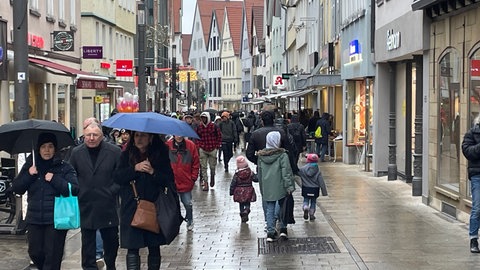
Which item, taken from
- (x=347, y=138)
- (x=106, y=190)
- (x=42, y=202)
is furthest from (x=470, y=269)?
(x=347, y=138)

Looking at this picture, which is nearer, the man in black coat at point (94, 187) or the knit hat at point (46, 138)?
the knit hat at point (46, 138)

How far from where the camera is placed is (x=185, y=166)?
13516mm

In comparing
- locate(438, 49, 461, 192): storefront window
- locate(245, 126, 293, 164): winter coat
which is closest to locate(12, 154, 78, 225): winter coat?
locate(245, 126, 293, 164): winter coat

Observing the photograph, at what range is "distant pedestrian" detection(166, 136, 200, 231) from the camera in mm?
13438

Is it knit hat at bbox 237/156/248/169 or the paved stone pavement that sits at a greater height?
knit hat at bbox 237/156/248/169

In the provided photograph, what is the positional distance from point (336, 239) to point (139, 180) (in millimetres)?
4938

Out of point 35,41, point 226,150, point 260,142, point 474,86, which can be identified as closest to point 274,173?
point 260,142

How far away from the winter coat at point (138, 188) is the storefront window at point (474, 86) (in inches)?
249

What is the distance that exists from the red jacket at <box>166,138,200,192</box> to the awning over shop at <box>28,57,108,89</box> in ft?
23.6

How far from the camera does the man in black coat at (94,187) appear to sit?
8.81 m

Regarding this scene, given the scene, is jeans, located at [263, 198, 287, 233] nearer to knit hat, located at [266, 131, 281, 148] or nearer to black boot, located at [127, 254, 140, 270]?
knit hat, located at [266, 131, 281, 148]

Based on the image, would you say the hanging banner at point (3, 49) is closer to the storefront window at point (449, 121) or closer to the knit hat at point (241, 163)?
the knit hat at point (241, 163)

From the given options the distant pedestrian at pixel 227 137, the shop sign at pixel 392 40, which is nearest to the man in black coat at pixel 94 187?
the shop sign at pixel 392 40

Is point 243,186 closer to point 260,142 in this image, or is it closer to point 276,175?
point 260,142
